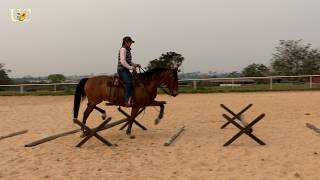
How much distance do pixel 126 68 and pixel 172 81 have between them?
1.21 m

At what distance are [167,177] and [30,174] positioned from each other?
2365mm

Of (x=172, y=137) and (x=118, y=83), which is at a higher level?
(x=118, y=83)

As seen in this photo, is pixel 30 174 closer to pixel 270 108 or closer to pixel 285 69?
pixel 270 108

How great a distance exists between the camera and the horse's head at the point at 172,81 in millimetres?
11305

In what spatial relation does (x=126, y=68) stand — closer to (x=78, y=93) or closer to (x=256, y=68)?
(x=78, y=93)

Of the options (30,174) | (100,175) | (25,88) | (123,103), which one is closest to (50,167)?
(30,174)

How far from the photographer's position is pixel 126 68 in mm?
11078

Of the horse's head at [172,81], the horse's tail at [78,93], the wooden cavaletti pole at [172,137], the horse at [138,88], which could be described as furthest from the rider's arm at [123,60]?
the wooden cavaletti pole at [172,137]

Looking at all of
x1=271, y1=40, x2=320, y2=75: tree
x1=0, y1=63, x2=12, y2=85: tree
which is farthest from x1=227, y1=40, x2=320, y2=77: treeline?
x1=0, y1=63, x2=12, y2=85: tree

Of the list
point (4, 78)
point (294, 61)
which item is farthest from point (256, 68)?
point (4, 78)

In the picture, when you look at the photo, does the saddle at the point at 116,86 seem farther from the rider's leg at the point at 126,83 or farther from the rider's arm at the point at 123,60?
the rider's arm at the point at 123,60

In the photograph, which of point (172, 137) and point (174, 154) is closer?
point (174, 154)

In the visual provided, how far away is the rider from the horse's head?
81 cm

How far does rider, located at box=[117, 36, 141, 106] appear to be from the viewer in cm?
1105
